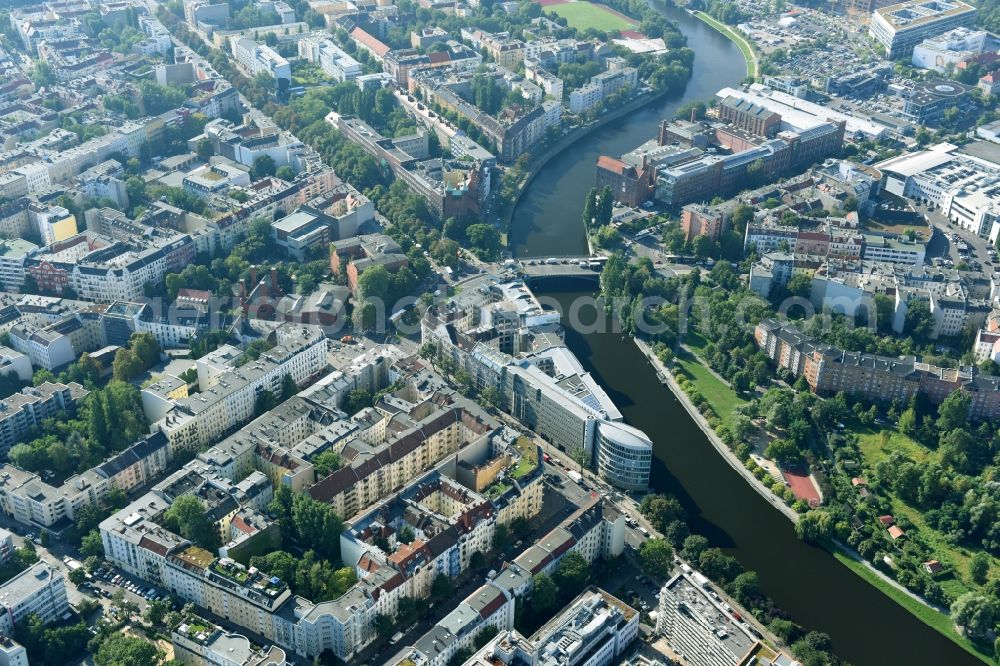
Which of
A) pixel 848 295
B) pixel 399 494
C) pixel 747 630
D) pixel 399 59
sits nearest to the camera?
pixel 747 630

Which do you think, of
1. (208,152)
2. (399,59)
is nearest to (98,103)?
(208,152)

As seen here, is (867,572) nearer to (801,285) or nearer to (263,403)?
(801,285)

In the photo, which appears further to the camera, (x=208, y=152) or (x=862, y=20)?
(x=862, y=20)

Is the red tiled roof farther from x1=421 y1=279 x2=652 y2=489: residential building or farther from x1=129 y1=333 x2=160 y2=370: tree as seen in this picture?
x1=129 y1=333 x2=160 y2=370: tree

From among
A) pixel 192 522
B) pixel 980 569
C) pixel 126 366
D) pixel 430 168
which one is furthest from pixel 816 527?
pixel 430 168

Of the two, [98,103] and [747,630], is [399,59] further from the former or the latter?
[747,630]

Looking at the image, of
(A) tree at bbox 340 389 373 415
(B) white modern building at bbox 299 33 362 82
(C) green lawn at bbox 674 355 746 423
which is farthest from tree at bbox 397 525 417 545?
(B) white modern building at bbox 299 33 362 82
